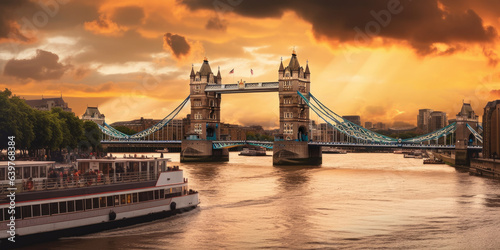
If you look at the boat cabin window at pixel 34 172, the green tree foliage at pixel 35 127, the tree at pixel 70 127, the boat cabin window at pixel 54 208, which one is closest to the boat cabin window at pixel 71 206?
the boat cabin window at pixel 54 208

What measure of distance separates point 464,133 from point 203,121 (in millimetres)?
37439

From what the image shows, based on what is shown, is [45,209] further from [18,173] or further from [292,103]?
[292,103]

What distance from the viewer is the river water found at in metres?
22.3

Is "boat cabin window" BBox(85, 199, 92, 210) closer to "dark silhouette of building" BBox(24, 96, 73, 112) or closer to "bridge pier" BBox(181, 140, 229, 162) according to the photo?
"bridge pier" BBox(181, 140, 229, 162)

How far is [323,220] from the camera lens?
27.9m

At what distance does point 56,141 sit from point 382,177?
30564mm

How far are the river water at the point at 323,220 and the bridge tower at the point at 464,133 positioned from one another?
32.6 metres

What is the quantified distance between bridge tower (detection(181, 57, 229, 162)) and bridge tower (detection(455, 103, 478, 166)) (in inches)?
1321

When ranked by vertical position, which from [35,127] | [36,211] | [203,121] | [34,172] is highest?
[203,121]

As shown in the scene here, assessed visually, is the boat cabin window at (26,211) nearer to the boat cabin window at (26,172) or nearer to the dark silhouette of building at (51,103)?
the boat cabin window at (26,172)

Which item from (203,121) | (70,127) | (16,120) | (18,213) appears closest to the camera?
(18,213)

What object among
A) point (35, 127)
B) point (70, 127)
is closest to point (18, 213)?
point (35, 127)

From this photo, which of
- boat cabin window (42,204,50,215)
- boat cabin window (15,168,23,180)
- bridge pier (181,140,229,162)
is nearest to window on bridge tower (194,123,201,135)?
bridge pier (181,140,229,162)

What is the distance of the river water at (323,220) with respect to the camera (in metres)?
22.3
